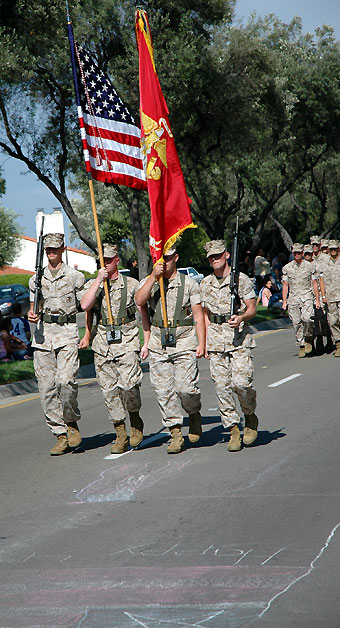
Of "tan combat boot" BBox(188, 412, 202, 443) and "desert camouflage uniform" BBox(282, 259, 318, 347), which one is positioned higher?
"desert camouflage uniform" BBox(282, 259, 318, 347)

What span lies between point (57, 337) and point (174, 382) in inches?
47.1

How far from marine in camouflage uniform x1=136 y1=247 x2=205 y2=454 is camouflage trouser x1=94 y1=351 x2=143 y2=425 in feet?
0.65

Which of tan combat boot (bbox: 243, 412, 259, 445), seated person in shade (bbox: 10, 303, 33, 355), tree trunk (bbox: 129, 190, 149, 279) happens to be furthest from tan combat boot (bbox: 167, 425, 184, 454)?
tree trunk (bbox: 129, 190, 149, 279)

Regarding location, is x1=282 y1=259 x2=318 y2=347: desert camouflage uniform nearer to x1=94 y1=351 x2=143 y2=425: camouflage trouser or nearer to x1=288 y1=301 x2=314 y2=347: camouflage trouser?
x1=288 y1=301 x2=314 y2=347: camouflage trouser

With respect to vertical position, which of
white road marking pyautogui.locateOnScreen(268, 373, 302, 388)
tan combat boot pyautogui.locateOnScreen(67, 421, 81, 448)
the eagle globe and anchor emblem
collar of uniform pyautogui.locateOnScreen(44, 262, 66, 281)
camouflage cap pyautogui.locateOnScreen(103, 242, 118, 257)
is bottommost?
white road marking pyautogui.locateOnScreen(268, 373, 302, 388)

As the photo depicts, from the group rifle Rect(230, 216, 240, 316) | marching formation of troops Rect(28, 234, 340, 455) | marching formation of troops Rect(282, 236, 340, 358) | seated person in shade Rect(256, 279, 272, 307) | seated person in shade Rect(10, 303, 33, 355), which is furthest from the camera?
seated person in shade Rect(256, 279, 272, 307)

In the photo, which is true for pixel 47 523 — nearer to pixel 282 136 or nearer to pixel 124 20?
pixel 124 20

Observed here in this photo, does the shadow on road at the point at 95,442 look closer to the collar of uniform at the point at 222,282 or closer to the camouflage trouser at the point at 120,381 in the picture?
the camouflage trouser at the point at 120,381

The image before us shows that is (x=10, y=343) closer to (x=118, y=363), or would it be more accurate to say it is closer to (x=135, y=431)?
(x=135, y=431)

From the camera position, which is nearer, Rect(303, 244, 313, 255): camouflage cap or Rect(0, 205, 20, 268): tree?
Rect(303, 244, 313, 255): camouflage cap

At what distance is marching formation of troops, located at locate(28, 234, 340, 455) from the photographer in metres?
8.21

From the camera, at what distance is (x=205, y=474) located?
291 inches

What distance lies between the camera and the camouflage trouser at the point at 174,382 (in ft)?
26.9

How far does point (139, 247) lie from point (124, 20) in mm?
5609
